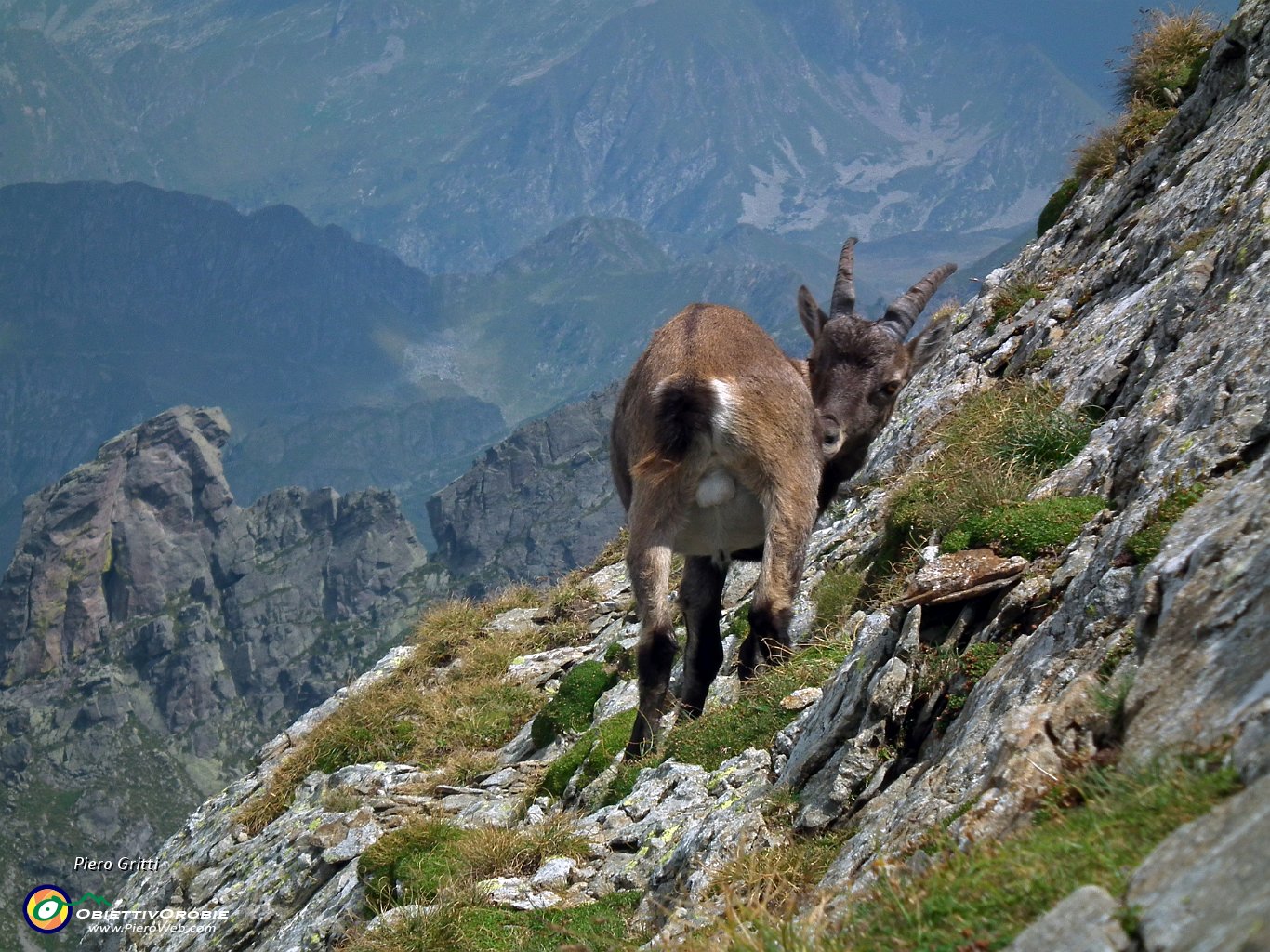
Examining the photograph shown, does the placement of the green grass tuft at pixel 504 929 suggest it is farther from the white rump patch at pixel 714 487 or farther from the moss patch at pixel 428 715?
the moss patch at pixel 428 715

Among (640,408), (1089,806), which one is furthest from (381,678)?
(1089,806)

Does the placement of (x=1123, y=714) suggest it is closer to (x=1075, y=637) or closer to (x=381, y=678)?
(x=1075, y=637)

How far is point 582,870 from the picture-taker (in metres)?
8.77

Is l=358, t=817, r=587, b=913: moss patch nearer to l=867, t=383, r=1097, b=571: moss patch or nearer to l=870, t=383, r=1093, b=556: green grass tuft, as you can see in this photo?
l=867, t=383, r=1097, b=571: moss patch

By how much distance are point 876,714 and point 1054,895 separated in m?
3.15

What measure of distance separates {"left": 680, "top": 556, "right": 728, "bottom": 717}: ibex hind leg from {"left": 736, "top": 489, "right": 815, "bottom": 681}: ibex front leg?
2.49ft

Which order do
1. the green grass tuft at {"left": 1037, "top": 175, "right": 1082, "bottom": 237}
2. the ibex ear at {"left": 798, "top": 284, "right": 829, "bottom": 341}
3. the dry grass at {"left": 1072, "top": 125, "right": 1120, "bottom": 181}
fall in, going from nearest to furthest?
the ibex ear at {"left": 798, "top": 284, "right": 829, "bottom": 341}, the dry grass at {"left": 1072, "top": 125, "right": 1120, "bottom": 181}, the green grass tuft at {"left": 1037, "top": 175, "right": 1082, "bottom": 237}

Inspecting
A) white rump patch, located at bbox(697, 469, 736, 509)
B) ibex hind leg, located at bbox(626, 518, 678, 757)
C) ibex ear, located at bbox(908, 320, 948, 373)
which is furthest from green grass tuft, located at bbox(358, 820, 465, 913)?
ibex ear, located at bbox(908, 320, 948, 373)

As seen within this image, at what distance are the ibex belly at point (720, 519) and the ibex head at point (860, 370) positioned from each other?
5.34 feet

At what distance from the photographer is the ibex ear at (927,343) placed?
12.4 meters

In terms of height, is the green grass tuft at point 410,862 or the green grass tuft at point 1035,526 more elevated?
the green grass tuft at point 1035,526

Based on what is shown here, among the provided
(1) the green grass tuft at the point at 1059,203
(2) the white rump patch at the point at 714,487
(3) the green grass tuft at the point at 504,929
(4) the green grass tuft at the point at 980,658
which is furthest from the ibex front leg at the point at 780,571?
(1) the green grass tuft at the point at 1059,203

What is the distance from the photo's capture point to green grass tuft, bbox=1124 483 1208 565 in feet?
17.9

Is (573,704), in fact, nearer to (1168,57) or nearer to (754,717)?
(754,717)
